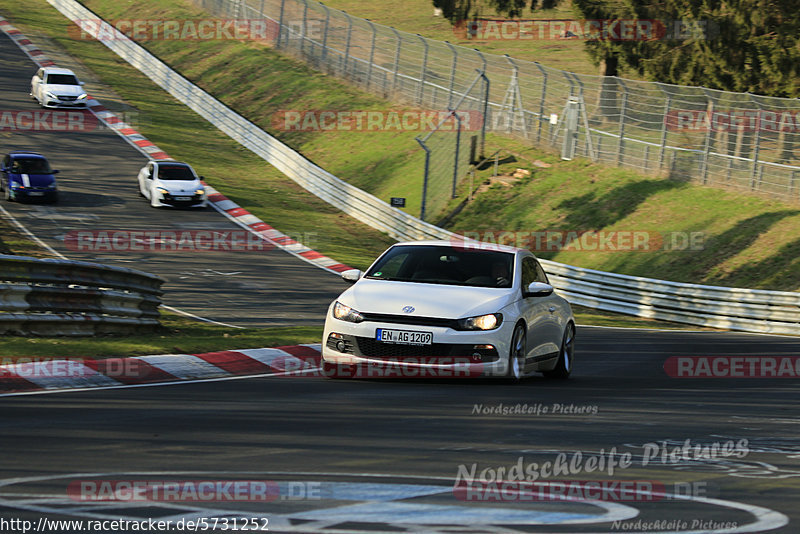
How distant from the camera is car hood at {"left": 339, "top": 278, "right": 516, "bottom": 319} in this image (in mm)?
10344

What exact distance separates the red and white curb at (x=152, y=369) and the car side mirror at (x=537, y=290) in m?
2.47

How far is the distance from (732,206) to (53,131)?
89.5ft

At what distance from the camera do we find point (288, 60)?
2215 inches

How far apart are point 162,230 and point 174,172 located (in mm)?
4086

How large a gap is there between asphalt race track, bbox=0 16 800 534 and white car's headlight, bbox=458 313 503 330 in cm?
59

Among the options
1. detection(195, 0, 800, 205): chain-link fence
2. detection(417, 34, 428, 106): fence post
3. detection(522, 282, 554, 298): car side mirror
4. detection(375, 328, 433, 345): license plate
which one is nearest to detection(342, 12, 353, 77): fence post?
detection(195, 0, 800, 205): chain-link fence

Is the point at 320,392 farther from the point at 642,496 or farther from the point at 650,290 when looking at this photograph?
the point at 650,290

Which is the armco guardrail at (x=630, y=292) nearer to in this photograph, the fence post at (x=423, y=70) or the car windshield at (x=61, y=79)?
the fence post at (x=423, y=70)

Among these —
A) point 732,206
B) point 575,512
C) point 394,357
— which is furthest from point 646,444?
point 732,206

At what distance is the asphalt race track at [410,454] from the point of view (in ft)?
16.6

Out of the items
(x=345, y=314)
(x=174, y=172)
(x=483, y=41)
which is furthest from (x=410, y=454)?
(x=483, y=41)

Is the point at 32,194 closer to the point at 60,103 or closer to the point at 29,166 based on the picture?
the point at 29,166

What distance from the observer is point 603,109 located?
34.4 metres

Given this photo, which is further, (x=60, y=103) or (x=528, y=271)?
(x=60, y=103)
